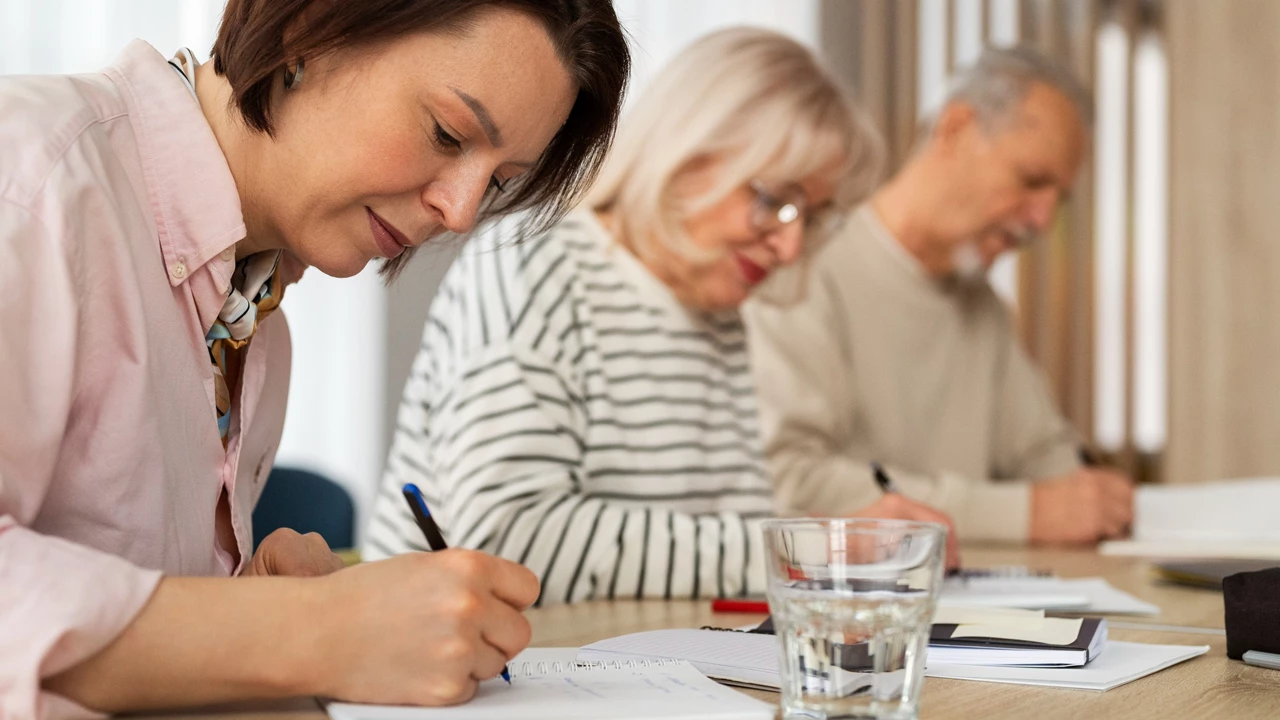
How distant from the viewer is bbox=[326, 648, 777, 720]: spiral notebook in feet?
2.20

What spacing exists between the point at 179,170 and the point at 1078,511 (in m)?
1.83

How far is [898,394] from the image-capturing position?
2.55 metres

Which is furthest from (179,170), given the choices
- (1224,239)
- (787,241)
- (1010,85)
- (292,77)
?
(1224,239)

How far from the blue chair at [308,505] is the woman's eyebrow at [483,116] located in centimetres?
122

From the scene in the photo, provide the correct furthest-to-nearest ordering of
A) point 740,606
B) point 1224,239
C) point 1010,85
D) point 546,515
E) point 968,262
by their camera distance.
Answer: point 1224,239, point 968,262, point 1010,85, point 546,515, point 740,606

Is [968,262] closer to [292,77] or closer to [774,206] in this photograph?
[774,206]

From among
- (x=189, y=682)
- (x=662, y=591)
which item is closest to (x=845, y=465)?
(x=662, y=591)

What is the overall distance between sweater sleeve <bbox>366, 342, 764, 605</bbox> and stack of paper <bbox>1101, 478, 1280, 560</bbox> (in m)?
0.93

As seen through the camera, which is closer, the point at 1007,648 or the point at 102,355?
the point at 102,355

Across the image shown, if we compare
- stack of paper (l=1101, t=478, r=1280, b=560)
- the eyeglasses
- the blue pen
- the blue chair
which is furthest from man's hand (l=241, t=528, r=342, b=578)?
stack of paper (l=1101, t=478, r=1280, b=560)

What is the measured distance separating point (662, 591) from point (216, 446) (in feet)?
2.00

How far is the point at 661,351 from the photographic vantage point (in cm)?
171

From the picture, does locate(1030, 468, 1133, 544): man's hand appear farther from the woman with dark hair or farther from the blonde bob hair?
the woman with dark hair

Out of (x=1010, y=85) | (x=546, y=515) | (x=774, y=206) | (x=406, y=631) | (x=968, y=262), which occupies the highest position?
(x=1010, y=85)
